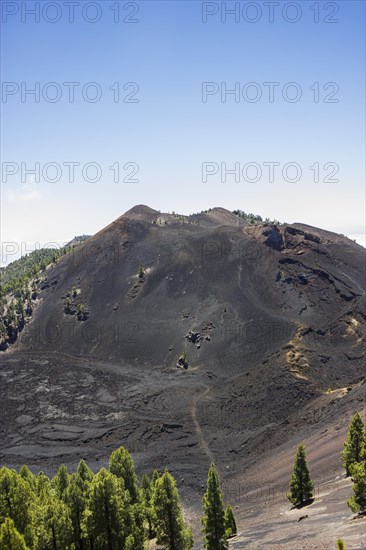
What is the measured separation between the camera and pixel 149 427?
63406 mm

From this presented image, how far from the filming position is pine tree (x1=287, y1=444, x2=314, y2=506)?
124 feet

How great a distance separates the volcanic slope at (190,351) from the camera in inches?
2323

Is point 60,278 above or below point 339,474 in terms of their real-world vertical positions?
above

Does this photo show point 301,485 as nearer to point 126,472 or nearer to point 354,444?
point 354,444

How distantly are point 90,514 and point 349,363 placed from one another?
194 ft

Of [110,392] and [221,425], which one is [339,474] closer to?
[221,425]

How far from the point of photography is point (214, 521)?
97.9ft

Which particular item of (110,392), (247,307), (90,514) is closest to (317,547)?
(90,514)

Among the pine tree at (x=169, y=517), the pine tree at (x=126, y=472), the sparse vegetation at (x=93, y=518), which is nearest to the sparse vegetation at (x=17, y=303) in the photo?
the pine tree at (x=126, y=472)

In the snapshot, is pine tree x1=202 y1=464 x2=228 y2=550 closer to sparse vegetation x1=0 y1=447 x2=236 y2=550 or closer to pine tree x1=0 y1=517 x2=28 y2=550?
sparse vegetation x1=0 y1=447 x2=236 y2=550

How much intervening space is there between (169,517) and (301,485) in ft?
43.5

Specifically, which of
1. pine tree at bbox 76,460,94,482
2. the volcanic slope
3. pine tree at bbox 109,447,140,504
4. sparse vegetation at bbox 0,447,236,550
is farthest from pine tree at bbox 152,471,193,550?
the volcanic slope

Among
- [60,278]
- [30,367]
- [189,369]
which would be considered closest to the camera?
[189,369]

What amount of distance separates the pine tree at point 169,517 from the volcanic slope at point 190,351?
15.6 meters
